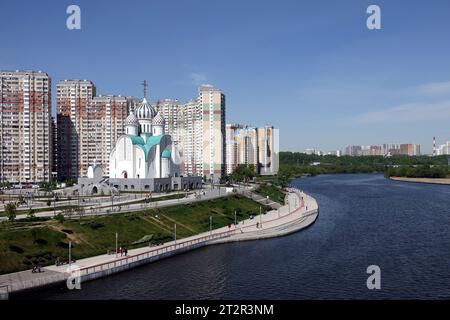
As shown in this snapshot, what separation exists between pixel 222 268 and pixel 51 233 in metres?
16.3

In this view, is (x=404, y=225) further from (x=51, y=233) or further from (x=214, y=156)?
(x=214, y=156)

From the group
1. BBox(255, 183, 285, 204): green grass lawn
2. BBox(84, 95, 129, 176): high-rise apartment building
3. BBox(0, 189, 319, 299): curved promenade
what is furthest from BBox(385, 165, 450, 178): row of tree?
BBox(84, 95, 129, 176): high-rise apartment building

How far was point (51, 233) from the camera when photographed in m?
42.3

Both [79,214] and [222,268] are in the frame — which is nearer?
[222,268]

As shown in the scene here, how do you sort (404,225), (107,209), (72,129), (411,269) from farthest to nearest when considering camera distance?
(72,129)
(404,225)
(107,209)
(411,269)

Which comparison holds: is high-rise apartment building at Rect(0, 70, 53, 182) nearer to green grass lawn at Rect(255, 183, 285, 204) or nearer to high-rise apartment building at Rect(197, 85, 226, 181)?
high-rise apartment building at Rect(197, 85, 226, 181)

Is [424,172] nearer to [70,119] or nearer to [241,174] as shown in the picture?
[241,174]

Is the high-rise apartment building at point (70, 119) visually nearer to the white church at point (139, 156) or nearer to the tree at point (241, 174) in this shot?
the white church at point (139, 156)

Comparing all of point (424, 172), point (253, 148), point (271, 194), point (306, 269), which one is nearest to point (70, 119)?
point (271, 194)

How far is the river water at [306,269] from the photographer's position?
32.8 metres

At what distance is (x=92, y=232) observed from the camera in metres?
45.4

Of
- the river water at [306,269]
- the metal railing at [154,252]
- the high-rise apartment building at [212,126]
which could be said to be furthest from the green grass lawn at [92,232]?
the high-rise apartment building at [212,126]

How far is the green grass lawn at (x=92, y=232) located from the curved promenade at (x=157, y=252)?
164cm
